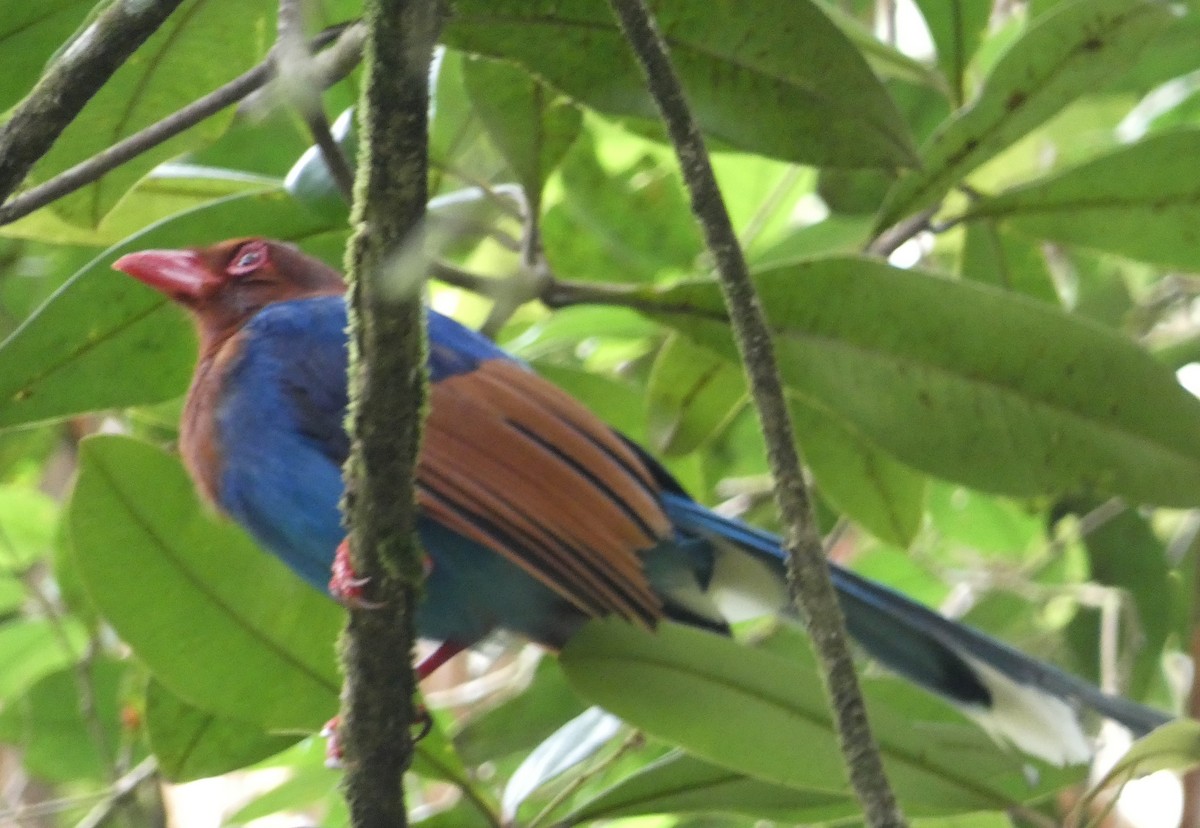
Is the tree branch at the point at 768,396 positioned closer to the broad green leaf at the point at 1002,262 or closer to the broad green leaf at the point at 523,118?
the broad green leaf at the point at 523,118

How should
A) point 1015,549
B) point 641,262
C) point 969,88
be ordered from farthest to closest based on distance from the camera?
point 1015,549 < point 641,262 < point 969,88

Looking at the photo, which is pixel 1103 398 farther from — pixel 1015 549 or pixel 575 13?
pixel 1015 549

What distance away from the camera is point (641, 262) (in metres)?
2.89

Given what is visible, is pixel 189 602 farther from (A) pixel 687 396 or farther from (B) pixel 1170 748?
(B) pixel 1170 748

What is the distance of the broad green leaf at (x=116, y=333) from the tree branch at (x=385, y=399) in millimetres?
680

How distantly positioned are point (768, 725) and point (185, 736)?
3.00 ft

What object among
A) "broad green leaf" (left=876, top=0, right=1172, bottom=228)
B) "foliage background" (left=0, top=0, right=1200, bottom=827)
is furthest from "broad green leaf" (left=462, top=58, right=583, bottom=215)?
"broad green leaf" (left=876, top=0, right=1172, bottom=228)

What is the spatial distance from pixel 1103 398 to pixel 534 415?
86 centimetres

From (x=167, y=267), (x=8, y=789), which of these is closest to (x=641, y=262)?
(x=167, y=267)

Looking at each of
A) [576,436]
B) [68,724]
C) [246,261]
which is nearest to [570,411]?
[576,436]

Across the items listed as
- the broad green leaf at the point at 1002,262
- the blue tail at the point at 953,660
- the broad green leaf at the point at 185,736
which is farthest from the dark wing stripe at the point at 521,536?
the broad green leaf at the point at 1002,262

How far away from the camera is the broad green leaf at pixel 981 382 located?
6.69 ft

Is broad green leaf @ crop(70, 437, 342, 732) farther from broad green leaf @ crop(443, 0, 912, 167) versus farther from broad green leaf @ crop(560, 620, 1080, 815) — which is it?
broad green leaf @ crop(443, 0, 912, 167)

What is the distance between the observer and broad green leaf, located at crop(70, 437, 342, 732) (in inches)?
79.5
